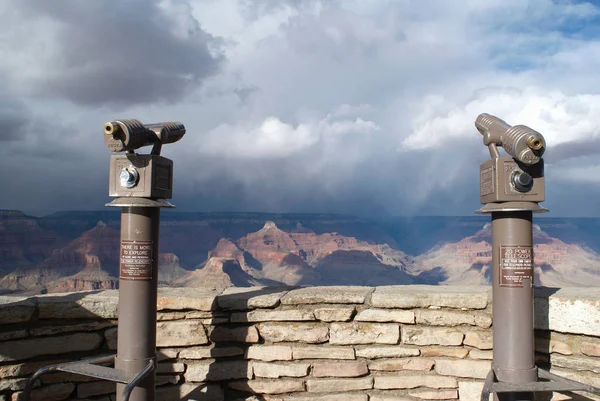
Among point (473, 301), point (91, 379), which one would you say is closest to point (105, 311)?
point (91, 379)

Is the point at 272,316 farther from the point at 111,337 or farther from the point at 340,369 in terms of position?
the point at 111,337

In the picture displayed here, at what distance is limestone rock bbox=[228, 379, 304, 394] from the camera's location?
3799mm

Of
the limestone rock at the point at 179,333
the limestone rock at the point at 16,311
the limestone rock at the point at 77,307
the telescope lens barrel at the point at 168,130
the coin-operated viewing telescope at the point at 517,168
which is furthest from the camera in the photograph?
the limestone rock at the point at 179,333

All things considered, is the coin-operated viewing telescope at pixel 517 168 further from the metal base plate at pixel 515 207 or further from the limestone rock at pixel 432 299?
the limestone rock at pixel 432 299

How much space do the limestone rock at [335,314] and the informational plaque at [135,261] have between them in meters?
1.24

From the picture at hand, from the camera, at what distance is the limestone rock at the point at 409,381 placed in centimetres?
375

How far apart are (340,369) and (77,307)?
6.25 ft

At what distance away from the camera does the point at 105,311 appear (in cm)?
373

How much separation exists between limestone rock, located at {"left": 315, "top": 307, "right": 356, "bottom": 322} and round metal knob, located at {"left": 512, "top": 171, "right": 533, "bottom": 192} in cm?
142

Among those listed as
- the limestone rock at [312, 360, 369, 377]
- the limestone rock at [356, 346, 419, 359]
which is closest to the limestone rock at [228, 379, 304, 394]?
the limestone rock at [312, 360, 369, 377]

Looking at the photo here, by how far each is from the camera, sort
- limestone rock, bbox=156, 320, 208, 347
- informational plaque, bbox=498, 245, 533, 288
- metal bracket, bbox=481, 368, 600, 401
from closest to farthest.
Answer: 1. metal bracket, bbox=481, 368, 600, 401
2. informational plaque, bbox=498, 245, 533, 288
3. limestone rock, bbox=156, 320, 208, 347

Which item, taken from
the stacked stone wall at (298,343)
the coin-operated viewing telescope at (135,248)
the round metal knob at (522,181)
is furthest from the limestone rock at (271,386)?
the round metal knob at (522,181)

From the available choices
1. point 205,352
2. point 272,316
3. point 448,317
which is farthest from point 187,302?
point 448,317

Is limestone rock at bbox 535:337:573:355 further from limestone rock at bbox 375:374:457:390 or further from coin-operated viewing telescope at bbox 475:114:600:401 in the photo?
limestone rock at bbox 375:374:457:390
